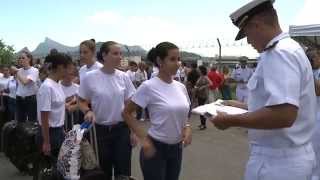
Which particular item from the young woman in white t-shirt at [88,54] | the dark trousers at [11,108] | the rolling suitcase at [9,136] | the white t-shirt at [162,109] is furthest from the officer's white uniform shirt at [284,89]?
the dark trousers at [11,108]

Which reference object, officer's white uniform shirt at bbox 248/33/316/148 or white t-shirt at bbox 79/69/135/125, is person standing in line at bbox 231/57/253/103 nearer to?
→ white t-shirt at bbox 79/69/135/125

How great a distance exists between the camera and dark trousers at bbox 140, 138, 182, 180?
434 cm

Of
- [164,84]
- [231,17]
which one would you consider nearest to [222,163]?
[164,84]

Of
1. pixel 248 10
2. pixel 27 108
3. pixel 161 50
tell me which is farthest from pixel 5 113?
pixel 248 10

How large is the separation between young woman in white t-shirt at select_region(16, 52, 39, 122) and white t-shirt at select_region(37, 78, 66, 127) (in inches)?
156

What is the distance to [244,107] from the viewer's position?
334 cm

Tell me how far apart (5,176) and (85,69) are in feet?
6.97

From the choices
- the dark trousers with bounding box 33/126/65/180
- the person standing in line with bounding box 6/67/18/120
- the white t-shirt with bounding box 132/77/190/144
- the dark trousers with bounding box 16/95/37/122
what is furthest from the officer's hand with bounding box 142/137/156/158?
the person standing in line with bounding box 6/67/18/120

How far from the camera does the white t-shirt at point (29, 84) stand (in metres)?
9.50

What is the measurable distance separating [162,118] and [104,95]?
42.0 inches

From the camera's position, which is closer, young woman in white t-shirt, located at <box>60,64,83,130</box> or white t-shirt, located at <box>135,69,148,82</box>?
young woman in white t-shirt, located at <box>60,64,83,130</box>

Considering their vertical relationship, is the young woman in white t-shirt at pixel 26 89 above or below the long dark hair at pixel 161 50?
below

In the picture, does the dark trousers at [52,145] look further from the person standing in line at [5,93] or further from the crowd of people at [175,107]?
the person standing in line at [5,93]

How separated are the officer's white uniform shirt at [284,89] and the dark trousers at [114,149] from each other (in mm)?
2579
